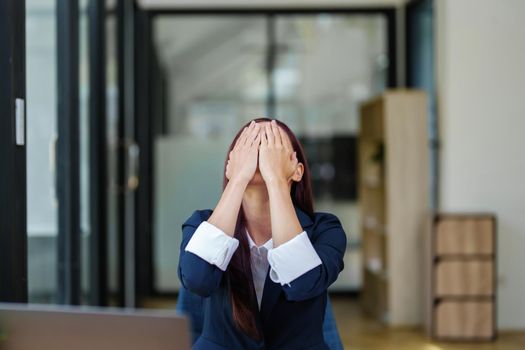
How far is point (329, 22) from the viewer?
6.90 m

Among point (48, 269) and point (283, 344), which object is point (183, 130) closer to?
point (48, 269)

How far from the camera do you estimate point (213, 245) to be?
4.75 feet

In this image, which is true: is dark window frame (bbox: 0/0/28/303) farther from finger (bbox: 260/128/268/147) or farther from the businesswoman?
finger (bbox: 260/128/268/147)

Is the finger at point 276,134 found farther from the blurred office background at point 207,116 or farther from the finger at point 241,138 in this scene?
the blurred office background at point 207,116

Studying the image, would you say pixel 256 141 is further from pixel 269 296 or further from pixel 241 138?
pixel 269 296

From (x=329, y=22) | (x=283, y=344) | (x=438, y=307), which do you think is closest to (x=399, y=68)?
(x=329, y=22)

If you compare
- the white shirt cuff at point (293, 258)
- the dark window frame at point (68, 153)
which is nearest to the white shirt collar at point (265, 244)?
the white shirt cuff at point (293, 258)

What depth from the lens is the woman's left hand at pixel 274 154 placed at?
58.2 inches

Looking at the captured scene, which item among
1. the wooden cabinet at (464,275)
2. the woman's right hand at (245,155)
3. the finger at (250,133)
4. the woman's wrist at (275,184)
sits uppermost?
the finger at (250,133)

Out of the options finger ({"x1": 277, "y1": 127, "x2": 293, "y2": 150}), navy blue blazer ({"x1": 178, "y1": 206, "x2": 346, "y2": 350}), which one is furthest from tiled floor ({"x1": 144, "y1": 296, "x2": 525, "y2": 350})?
finger ({"x1": 277, "y1": 127, "x2": 293, "y2": 150})

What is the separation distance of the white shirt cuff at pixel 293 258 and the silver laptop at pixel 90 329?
0.40 metres

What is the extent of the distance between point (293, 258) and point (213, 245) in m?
0.15

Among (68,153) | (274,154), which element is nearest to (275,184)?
(274,154)

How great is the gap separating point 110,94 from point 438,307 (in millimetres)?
2545
